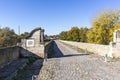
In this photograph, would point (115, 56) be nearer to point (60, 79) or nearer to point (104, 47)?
point (104, 47)

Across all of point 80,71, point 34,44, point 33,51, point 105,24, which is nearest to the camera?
point 80,71

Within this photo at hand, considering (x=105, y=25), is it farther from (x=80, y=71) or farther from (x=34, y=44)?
(x=80, y=71)

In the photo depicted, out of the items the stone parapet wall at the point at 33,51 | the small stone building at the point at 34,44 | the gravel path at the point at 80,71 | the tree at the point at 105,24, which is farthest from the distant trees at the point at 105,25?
the gravel path at the point at 80,71

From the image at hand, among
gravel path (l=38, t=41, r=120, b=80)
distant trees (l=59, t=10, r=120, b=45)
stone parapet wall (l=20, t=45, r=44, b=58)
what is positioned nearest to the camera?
gravel path (l=38, t=41, r=120, b=80)

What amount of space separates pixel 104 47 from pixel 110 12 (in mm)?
23810

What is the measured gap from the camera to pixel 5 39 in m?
49.4

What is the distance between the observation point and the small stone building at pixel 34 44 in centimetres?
2159

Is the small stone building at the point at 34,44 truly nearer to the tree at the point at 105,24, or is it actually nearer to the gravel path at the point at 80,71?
the gravel path at the point at 80,71

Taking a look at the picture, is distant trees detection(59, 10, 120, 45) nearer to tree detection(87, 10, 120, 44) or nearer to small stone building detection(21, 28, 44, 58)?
tree detection(87, 10, 120, 44)

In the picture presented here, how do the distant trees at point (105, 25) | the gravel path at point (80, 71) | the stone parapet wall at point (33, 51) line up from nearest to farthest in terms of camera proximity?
the gravel path at point (80, 71) → the stone parapet wall at point (33, 51) → the distant trees at point (105, 25)

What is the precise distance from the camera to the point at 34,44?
21953 millimetres

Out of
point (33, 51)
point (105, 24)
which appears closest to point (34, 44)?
point (33, 51)

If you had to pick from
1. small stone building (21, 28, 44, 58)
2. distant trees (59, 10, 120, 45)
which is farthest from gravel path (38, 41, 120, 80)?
distant trees (59, 10, 120, 45)

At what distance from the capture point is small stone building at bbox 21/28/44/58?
21594 millimetres
